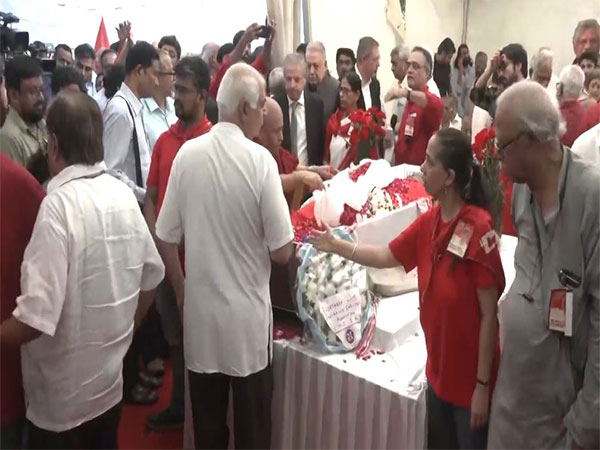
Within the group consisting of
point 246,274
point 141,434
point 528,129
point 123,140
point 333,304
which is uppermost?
point 528,129

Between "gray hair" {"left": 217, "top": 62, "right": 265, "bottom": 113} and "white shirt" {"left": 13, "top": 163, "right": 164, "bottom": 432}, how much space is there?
0.45 metres

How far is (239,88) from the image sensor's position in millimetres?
1806

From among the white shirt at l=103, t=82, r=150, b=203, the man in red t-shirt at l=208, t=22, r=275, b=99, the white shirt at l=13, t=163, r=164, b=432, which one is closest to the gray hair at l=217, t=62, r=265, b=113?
the white shirt at l=13, t=163, r=164, b=432

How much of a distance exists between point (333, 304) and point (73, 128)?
0.98 metres

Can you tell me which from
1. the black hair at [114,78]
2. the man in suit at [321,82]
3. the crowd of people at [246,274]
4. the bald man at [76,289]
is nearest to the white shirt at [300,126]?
the man in suit at [321,82]

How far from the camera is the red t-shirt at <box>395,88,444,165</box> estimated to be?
3635 mm

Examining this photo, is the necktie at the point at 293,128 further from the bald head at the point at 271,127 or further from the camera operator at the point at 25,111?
the camera operator at the point at 25,111

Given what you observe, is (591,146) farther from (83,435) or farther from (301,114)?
(83,435)

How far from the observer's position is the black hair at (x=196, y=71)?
228cm

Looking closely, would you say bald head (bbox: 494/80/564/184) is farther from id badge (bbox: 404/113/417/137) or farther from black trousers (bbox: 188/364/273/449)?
id badge (bbox: 404/113/417/137)

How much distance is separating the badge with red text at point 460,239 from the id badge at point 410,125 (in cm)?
222

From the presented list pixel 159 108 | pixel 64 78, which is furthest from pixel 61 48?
pixel 159 108

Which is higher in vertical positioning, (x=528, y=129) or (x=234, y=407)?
(x=528, y=129)

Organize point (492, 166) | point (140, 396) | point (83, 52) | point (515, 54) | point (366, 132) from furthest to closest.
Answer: point (83, 52) → point (515, 54) → point (366, 132) → point (140, 396) → point (492, 166)
